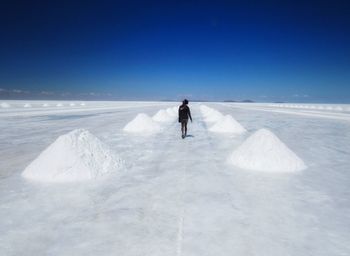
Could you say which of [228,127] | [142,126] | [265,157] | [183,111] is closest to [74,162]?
[265,157]

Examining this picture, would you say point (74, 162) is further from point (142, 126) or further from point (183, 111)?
point (142, 126)

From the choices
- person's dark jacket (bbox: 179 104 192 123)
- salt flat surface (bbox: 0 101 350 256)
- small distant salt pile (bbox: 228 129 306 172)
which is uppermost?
person's dark jacket (bbox: 179 104 192 123)

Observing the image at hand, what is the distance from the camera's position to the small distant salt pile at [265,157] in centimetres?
670

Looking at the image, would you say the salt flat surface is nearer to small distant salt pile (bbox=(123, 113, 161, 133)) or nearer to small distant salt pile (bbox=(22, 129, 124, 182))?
small distant salt pile (bbox=(22, 129, 124, 182))

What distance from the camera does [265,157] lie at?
6855mm

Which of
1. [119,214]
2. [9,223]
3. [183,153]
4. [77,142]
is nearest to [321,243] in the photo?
[119,214]

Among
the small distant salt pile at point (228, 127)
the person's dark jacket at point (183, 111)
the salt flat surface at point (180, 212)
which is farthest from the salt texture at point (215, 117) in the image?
the salt flat surface at point (180, 212)

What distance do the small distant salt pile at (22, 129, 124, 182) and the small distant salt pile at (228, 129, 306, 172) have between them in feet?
9.15

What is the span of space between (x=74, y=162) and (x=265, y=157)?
4047mm

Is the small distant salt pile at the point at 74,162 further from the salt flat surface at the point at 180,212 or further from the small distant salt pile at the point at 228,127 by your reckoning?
the small distant salt pile at the point at 228,127

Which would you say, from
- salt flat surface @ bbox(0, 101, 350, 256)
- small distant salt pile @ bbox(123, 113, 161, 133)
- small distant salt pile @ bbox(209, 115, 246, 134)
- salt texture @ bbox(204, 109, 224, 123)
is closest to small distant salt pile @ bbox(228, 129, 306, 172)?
salt flat surface @ bbox(0, 101, 350, 256)

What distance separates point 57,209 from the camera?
13.8 ft

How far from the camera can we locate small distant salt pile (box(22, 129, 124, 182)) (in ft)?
19.0

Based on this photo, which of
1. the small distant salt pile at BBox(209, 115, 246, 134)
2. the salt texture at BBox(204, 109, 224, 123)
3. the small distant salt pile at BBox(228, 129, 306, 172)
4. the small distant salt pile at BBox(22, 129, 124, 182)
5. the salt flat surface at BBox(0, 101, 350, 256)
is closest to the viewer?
the salt flat surface at BBox(0, 101, 350, 256)
